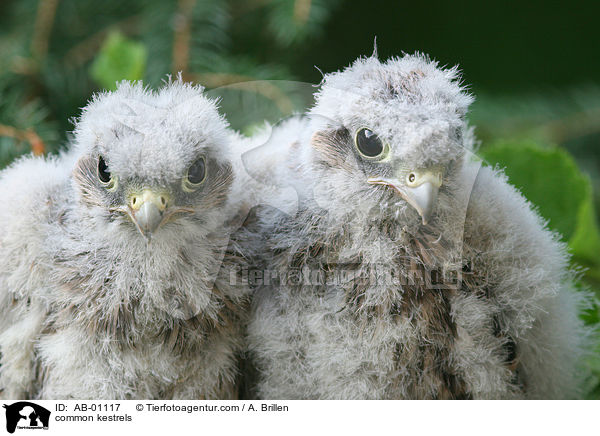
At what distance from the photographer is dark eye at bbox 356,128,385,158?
0.54 m

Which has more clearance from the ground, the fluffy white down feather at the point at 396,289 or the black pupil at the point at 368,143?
the black pupil at the point at 368,143

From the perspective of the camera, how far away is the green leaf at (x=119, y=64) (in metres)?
0.72

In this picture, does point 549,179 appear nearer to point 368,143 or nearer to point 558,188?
point 558,188

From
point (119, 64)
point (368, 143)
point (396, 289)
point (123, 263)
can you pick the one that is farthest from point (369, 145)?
point (119, 64)

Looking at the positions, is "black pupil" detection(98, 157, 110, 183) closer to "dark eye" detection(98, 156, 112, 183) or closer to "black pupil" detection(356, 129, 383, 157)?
"dark eye" detection(98, 156, 112, 183)

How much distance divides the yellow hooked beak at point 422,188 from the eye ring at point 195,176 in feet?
0.60

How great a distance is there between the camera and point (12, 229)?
65 cm

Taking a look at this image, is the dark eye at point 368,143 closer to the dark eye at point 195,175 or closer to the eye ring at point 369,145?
the eye ring at point 369,145

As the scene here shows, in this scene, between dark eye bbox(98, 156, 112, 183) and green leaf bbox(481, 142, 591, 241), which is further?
green leaf bbox(481, 142, 591, 241)

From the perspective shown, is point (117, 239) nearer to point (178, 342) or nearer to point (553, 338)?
point (178, 342)
